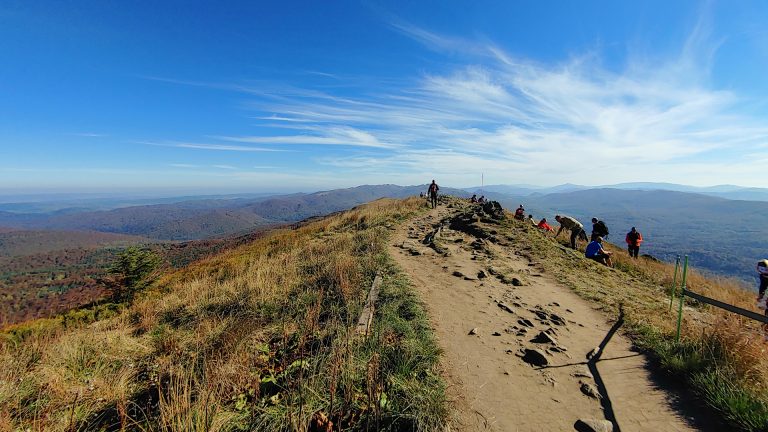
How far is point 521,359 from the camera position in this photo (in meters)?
5.51

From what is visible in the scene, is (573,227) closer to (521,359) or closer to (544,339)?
(544,339)

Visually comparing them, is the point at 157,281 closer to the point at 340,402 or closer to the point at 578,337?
the point at 340,402


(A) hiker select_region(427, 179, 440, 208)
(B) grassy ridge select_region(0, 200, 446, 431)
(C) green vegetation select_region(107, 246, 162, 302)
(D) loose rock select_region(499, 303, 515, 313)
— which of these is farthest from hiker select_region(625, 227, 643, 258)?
(C) green vegetation select_region(107, 246, 162, 302)

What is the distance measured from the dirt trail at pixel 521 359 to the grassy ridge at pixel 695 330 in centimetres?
47

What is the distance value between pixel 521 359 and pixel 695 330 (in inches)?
137

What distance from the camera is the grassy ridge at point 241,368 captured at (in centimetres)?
354

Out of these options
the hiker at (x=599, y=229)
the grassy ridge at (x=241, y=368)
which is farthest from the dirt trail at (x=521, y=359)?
the hiker at (x=599, y=229)

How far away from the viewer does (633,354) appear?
19.3ft

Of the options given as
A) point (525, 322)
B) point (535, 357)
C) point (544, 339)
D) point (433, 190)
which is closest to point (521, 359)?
point (535, 357)

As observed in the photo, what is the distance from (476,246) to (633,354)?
8.41 metres

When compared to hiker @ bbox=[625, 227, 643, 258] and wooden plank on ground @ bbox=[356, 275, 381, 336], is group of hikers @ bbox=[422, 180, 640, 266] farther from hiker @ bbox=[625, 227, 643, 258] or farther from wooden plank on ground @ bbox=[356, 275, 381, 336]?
wooden plank on ground @ bbox=[356, 275, 381, 336]

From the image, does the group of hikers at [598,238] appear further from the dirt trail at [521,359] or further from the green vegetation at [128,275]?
the green vegetation at [128,275]

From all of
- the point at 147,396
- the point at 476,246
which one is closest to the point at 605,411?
the point at 147,396

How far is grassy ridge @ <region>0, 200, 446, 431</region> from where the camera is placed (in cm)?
354
